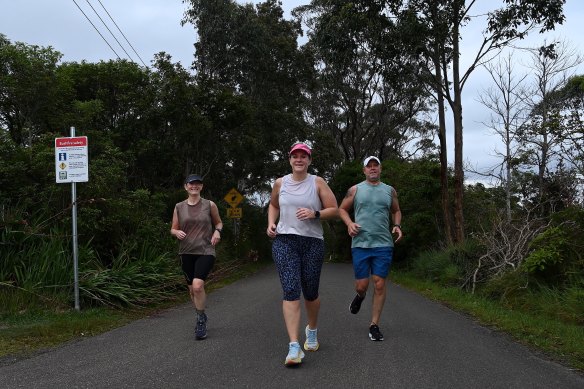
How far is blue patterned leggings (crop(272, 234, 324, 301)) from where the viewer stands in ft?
15.2

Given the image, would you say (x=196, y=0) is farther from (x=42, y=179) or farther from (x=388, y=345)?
(x=388, y=345)

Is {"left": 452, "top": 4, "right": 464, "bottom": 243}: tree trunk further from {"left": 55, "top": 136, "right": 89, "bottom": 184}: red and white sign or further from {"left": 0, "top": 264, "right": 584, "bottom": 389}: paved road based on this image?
{"left": 55, "top": 136, "right": 89, "bottom": 184}: red and white sign

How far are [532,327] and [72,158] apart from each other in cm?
654

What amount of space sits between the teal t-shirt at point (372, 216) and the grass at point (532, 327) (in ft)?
6.42

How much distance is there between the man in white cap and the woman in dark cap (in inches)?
62.0

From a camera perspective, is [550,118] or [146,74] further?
[146,74]

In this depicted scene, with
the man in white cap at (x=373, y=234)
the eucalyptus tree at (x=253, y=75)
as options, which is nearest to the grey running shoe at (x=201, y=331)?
the man in white cap at (x=373, y=234)

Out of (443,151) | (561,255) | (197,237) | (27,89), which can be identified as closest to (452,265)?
(443,151)

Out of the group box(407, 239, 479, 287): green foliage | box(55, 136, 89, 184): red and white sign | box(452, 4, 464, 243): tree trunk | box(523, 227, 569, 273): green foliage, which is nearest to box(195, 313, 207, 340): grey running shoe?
box(55, 136, 89, 184): red and white sign

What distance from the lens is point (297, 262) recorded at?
15.5ft

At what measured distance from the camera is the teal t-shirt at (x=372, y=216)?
5543mm

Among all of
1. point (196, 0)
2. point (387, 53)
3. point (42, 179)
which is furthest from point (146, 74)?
point (42, 179)

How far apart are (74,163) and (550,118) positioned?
27.2 ft

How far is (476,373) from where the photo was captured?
443cm
